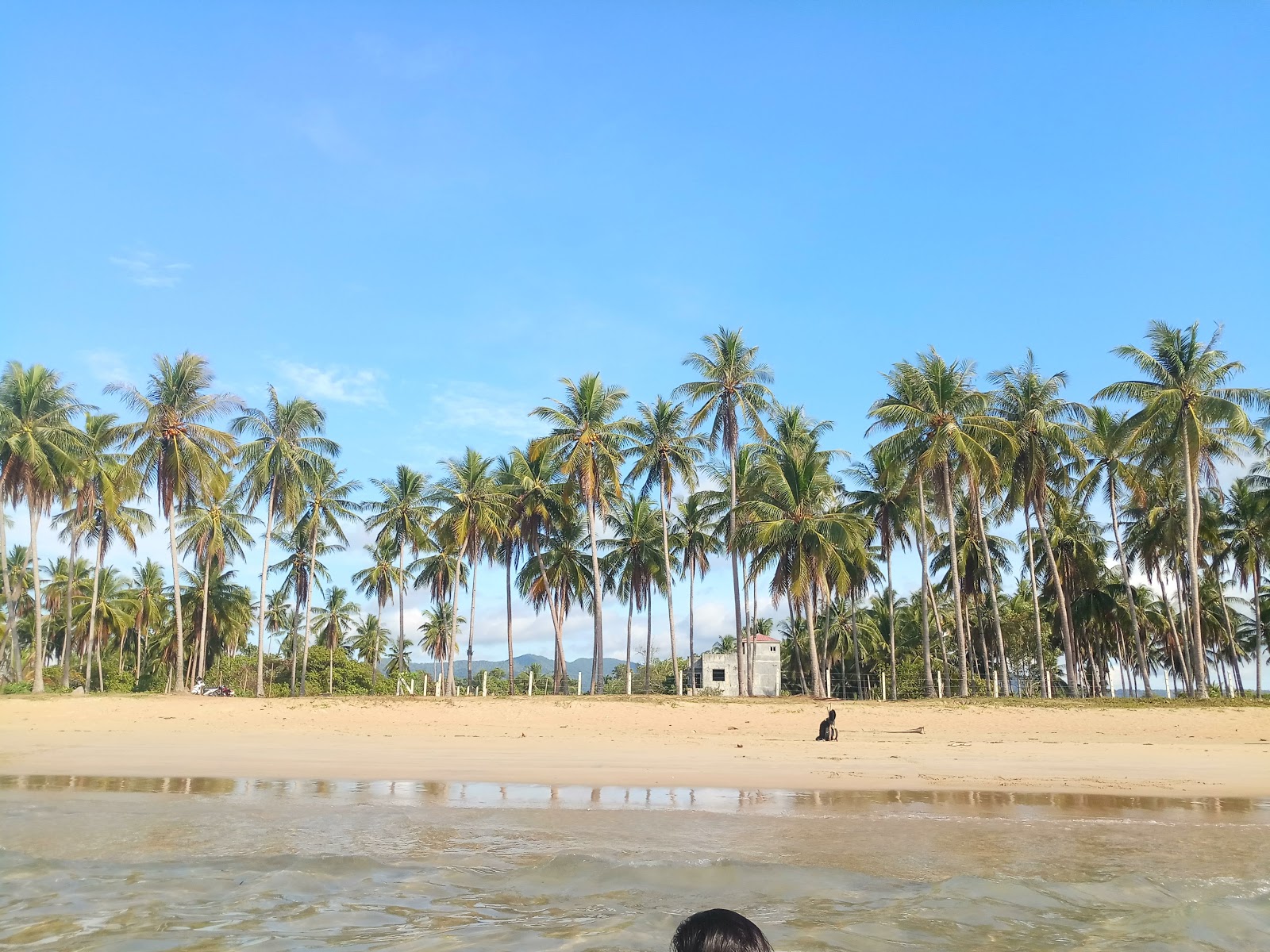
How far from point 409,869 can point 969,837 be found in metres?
5.75

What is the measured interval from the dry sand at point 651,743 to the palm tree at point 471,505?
13.9 metres

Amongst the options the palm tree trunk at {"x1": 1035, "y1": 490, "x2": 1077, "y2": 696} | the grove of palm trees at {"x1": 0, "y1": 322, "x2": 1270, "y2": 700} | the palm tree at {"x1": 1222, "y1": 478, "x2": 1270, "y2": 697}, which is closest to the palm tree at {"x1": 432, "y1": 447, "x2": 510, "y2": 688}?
the grove of palm trees at {"x1": 0, "y1": 322, "x2": 1270, "y2": 700}

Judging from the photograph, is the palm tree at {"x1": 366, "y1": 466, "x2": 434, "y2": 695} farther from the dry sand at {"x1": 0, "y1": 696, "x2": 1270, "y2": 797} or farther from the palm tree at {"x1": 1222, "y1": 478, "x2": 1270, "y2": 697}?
the palm tree at {"x1": 1222, "y1": 478, "x2": 1270, "y2": 697}

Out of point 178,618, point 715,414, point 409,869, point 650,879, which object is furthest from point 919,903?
point 178,618

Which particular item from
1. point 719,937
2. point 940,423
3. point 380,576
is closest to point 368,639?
point 380,576

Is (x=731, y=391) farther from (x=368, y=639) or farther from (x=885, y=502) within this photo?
(x=368, y=639)

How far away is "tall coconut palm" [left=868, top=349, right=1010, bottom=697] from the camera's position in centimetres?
3478

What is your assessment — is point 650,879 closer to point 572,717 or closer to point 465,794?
point 465,794

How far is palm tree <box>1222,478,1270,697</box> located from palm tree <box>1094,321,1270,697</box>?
38.8 feet

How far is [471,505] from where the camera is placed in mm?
43906

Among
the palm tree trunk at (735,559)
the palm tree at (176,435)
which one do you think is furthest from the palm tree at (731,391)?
the palm tree at (176,435)

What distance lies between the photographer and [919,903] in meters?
6.88

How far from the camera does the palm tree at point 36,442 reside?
33406mm

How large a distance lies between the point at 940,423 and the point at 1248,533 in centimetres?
2100
